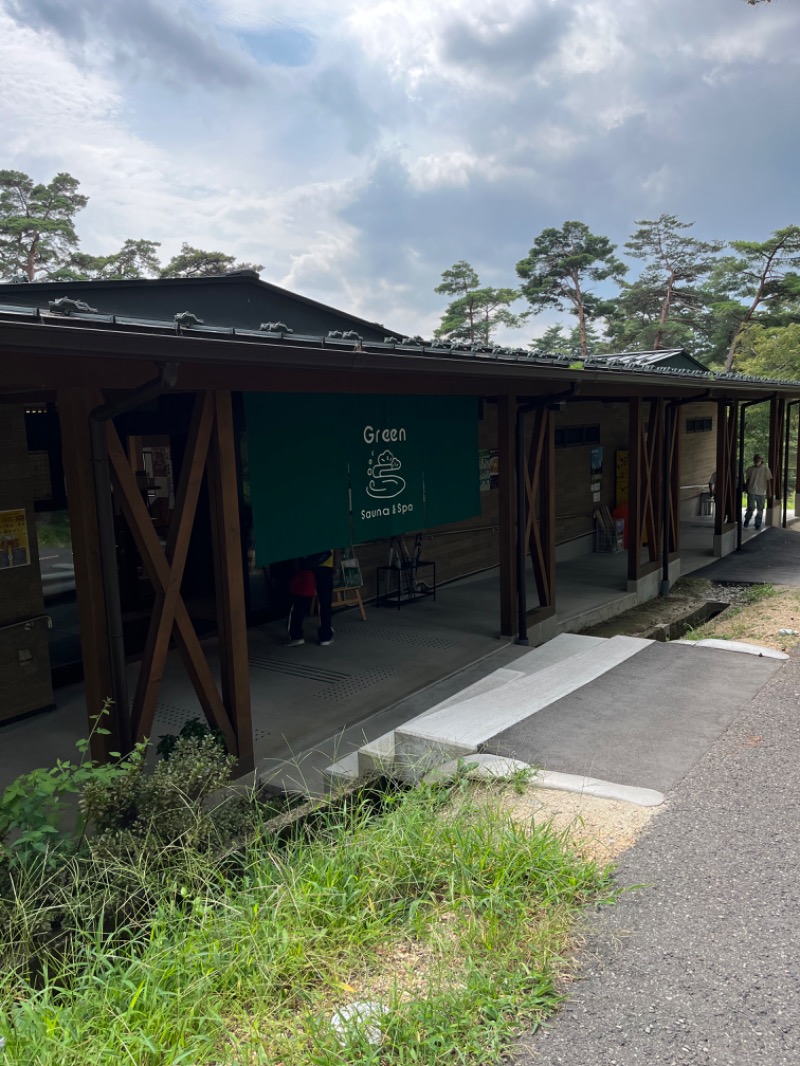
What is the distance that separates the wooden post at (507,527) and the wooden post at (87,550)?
4.76 m

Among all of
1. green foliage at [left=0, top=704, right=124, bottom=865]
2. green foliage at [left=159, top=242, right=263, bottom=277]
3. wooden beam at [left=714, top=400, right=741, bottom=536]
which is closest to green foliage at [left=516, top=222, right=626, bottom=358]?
green foliage at [left=159, top=242, right=263, bottom=277]

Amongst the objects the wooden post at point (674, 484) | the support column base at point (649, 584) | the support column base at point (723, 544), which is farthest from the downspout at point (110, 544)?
the support column base at point (723, 544)

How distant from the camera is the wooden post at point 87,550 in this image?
4.65 metres

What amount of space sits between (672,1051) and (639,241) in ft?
161

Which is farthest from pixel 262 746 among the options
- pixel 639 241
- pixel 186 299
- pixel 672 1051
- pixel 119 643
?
pixel 639 241

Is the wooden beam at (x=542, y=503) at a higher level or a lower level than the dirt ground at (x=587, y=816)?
higher

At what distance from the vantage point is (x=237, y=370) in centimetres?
518

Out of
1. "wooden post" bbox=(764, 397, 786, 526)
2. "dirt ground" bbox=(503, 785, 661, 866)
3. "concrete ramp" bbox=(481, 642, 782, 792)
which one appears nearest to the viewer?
"dirt ground" bbox=(503, 785, 661, 866)

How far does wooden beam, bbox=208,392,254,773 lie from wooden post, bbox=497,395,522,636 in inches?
149

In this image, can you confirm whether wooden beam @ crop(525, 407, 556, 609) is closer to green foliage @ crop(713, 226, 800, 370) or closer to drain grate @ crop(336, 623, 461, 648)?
drain grate @ crop(336, 623, 461, 648)

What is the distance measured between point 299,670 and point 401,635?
1555 millimetres

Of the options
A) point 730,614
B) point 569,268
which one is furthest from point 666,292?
point 730,614

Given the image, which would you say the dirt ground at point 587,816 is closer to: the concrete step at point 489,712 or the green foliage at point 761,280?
the concrete step at point 489,712

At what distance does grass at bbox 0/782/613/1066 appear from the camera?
258cm
